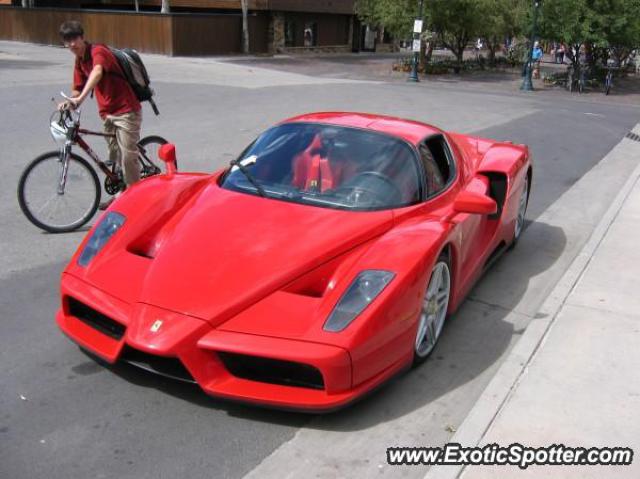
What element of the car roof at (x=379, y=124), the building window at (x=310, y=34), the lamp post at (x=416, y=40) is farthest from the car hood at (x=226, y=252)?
the building window at (x=310, y=34)

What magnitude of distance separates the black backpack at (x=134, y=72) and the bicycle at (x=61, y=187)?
601 millimetres

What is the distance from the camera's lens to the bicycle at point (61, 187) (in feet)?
19.8

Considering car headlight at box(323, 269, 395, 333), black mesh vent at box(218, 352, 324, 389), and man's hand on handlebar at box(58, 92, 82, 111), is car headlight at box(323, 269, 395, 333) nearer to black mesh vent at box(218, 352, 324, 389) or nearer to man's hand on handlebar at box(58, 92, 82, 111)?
black mesh vent at box(218, 352, 324, 389)

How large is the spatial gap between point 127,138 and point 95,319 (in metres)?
3.20

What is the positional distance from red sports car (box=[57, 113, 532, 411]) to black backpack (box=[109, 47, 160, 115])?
193cm

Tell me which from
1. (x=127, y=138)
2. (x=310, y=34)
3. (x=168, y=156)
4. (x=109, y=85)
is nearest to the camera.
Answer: (x=168, y=156)

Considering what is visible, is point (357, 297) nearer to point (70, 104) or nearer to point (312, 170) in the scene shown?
point (312, 170)

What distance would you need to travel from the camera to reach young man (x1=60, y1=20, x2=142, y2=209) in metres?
6.18

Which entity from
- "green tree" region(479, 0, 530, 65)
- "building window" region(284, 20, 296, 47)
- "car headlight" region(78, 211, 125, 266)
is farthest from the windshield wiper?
"building window" region(284, 20, 296, 47)

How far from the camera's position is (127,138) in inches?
258

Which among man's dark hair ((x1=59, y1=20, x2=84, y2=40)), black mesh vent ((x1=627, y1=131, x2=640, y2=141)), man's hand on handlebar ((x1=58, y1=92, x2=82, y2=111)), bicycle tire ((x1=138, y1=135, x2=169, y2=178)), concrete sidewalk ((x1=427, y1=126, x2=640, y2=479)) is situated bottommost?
black mesh vent ((x1=627, y1=131, x2=640, y2=141))

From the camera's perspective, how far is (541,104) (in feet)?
69.4

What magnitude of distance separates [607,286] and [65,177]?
184 inches

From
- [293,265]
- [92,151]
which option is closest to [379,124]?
[293,265]
